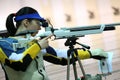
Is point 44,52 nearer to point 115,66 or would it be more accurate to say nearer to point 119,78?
point 119,78

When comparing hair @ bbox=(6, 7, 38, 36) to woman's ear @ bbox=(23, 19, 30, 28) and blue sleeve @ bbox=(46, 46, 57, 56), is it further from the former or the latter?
blue sleeve @ bbox=(46, 46, 57, 56)

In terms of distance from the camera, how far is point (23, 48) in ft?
5.65

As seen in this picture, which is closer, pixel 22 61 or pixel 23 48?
pixel 22 61

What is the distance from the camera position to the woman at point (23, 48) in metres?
1.63

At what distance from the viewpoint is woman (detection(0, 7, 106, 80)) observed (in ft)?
5.36

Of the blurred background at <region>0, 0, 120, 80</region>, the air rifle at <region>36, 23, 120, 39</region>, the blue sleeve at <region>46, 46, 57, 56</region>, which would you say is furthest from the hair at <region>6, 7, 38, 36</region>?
the blurred background at <region>0, 0, 120, 80</region>

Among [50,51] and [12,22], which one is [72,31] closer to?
[50,51]

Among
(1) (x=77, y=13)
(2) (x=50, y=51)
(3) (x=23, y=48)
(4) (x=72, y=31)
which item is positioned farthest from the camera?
(1) (x=77, y=13)

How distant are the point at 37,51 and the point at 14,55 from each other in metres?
0.12

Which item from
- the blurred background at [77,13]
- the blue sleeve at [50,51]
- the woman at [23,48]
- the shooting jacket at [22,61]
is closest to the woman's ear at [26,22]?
the woman at [23,48]

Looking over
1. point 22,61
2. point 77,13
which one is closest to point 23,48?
point 22,61

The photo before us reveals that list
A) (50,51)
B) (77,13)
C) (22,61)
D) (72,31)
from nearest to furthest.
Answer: (22,61) < (72,31) < (50,51) < (77,13)

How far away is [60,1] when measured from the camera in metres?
6.86

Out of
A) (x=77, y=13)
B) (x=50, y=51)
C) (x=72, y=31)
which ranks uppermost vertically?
(x=72, y=31)
